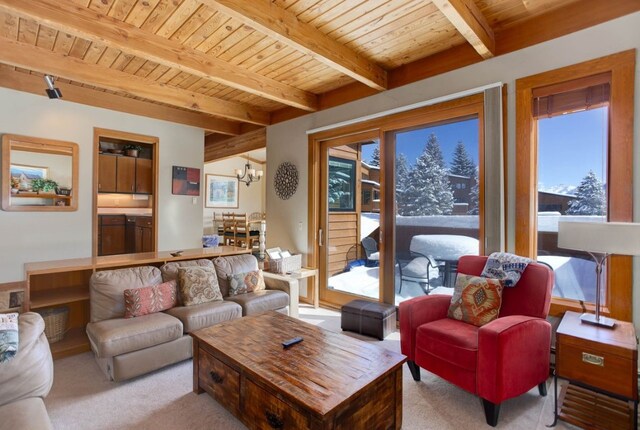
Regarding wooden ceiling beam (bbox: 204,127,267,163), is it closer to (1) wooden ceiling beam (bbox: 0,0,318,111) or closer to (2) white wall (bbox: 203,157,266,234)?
(1) wooden ceiling beam (bbox: 0,0,318,111)

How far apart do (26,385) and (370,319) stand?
2587 mm

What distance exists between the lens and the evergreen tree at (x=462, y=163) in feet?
10.4

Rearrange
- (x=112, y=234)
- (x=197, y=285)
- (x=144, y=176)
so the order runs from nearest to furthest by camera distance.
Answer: (x=197, y=285)
(x=144, y=176)
(x=112, y=234)

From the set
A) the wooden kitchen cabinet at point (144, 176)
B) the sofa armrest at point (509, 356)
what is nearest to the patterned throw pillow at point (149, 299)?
the sofa armrest at point (509, 356)

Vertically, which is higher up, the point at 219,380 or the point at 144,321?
the point at 144,321

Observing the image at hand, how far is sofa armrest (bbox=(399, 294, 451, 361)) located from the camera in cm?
243

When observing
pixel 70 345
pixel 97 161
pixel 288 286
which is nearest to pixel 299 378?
pixel 288 286

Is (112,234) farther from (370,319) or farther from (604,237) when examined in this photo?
(604,237)

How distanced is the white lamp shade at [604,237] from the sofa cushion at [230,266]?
2.84 m

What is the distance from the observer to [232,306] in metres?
2.95

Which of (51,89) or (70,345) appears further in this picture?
(51,89)

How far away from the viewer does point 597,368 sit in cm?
177

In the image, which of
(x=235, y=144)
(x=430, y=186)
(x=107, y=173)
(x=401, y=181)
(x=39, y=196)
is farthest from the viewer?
→ (x=235, y=144)

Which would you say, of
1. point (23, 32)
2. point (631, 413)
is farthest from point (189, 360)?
point (23, 32)
